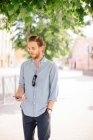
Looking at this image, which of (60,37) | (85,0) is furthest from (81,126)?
(60,37)

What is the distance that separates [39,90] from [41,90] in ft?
0.08

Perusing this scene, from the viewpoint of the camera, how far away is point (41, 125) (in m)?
4.37

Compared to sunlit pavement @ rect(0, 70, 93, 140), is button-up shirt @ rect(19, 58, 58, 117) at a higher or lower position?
higher

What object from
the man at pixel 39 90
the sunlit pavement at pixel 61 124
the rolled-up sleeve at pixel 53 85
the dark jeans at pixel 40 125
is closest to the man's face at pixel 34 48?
the man at pixel 39 90

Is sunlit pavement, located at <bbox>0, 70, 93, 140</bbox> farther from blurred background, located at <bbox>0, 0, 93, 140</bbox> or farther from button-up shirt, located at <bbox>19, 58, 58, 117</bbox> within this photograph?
button-up shirt, located at <bbox>19, 58, 58, 117</bbox>

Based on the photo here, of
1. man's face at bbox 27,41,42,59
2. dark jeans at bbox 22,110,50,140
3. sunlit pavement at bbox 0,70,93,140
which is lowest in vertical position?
sunlit pavement at bbox 0,70,93,140

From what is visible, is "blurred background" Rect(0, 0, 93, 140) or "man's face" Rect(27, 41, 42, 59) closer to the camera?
"man's face" Rect(27, 41, 42, 59)

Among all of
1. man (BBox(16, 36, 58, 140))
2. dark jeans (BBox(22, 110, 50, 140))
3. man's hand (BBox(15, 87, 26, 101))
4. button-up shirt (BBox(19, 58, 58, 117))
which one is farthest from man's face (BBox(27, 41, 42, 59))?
dark jeans (BBox(22, 110, 50, 140))

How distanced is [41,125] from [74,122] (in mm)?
5005

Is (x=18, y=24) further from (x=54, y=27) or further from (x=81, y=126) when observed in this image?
(x=81, y=126)

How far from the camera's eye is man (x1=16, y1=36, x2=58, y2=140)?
435cm

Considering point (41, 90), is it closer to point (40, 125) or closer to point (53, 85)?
point (53, 85)

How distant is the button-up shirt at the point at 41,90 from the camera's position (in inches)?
171

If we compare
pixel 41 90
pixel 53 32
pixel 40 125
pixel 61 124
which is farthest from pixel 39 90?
pixel 53 32
